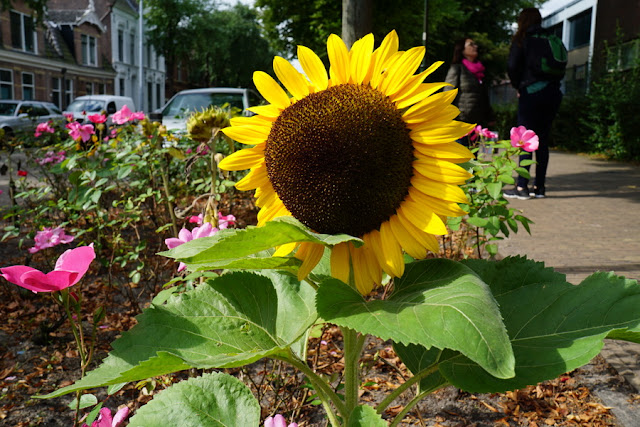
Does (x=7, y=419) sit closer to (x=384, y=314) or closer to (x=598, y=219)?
(x=384, y=314)

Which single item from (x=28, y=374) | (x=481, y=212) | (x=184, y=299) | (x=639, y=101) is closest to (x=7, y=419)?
(x=28, y=374)

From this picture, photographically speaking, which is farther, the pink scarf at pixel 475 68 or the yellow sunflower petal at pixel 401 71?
the pink scarf at pixel 475 68

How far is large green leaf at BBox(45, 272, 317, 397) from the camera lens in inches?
A: 39.8

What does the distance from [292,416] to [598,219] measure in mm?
6408

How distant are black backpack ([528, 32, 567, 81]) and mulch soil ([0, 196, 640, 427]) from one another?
19.1 feet

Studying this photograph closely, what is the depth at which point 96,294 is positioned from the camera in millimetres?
4484

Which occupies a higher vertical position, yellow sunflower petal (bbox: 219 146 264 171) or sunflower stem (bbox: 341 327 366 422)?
yellow sunflower petal (bbox: 219 146 264 171)

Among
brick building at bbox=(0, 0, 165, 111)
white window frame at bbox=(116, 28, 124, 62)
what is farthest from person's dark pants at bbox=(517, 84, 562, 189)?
white window frame at bbox=(116, 28, 124, 62)

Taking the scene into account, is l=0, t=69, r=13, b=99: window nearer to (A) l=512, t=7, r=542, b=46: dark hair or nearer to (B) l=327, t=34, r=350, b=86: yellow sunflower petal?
(A) l=512, t=7, r=542, b=46: dark hair

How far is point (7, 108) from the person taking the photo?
85.4ft

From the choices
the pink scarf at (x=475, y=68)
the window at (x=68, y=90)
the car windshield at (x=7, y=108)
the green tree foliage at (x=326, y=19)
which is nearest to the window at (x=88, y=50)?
the window at (x=68, y=90)

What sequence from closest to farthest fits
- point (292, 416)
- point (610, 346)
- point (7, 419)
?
point (292, 416), point (7, 419), point (610, 346)

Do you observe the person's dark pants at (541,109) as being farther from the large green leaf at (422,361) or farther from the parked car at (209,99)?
the large green leaf at (422,361)

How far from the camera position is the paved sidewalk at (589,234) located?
4712 millimetres
